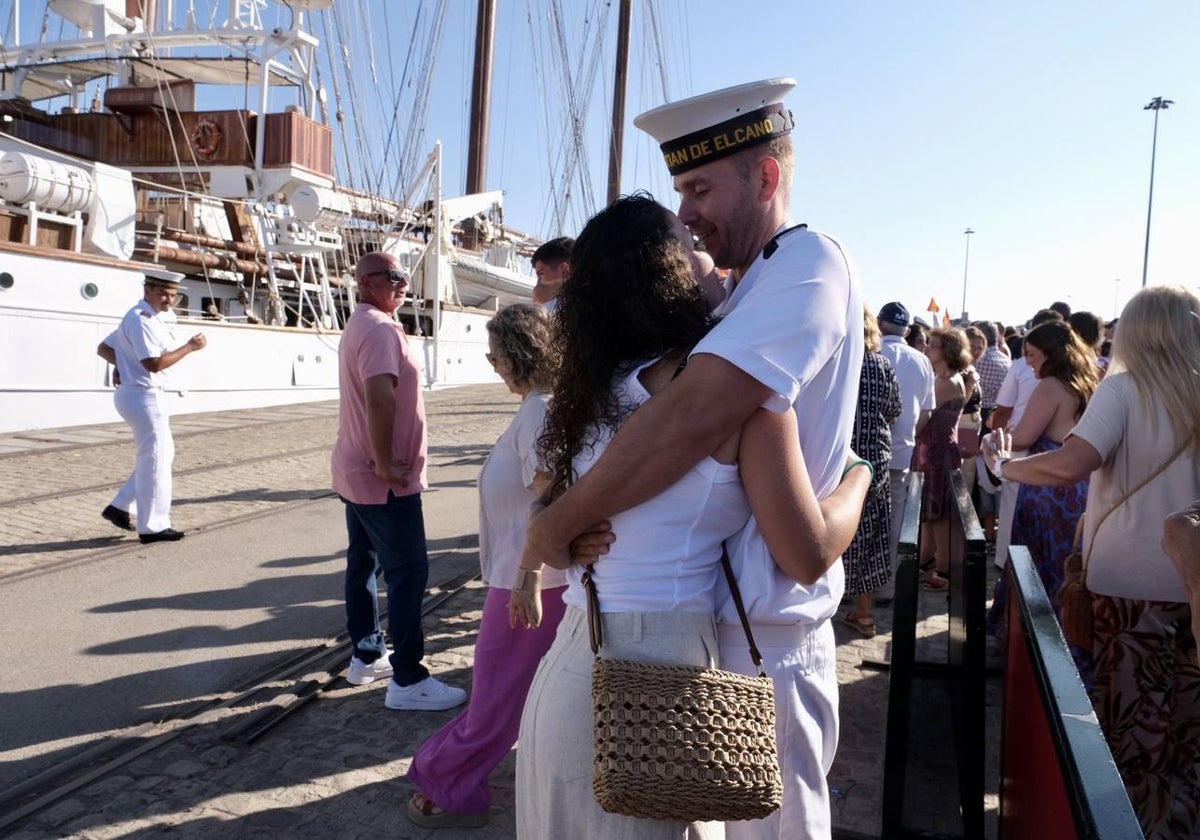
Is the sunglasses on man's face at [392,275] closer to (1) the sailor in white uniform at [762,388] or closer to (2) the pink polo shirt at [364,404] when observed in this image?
(2) the pink polo shirt at [364,404]

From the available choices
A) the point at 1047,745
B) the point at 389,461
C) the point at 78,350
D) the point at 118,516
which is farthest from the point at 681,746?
the point at 78,350

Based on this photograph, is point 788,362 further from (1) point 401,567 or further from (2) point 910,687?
(1) point 401,567

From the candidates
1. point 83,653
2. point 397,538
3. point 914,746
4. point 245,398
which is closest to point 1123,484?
point 914,746

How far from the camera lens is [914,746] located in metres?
4.11

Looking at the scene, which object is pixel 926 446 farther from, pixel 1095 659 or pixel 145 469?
pixel 145 469

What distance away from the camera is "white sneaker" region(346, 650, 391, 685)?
4.37 m

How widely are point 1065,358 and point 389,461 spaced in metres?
3.51

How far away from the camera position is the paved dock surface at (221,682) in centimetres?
326

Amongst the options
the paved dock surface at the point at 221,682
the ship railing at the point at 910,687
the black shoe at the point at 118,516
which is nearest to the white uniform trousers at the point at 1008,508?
the paved dock surface at the point at 221,682

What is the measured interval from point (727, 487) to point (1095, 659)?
2251mm

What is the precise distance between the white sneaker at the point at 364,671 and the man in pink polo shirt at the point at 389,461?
22cm

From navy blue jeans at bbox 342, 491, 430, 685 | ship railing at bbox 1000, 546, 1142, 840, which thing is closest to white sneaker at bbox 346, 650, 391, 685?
navy blue jeans at bbox 342, 491, 430, 685

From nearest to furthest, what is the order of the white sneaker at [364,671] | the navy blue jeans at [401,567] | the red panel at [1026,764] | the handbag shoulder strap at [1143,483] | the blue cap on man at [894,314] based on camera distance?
the red panel at [1026,764] < the handbag shoulder strap at [1143,483] < the navy blue jeans at [401,567] < the white sneaker at [364,671] < the blue cap on man at [894,314]

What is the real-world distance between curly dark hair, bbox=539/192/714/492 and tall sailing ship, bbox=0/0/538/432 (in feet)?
47.9
